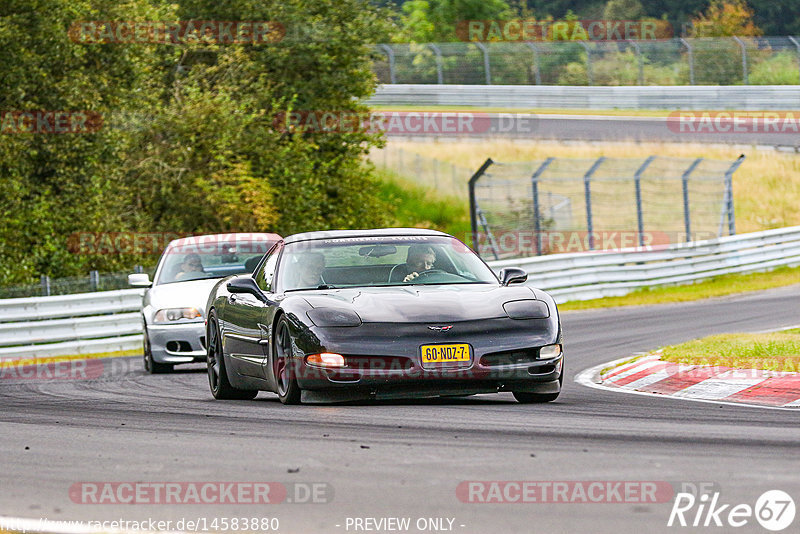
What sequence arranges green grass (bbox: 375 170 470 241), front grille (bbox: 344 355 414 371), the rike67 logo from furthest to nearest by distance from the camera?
1. green grass (bbox: 375 170 470 241)
2. front grille (bbox: 344 355 414 371)
3. the rike67 logo

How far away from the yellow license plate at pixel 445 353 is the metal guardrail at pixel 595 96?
36955mm

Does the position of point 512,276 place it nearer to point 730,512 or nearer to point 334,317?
point 334,317

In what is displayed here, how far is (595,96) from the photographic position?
159ft

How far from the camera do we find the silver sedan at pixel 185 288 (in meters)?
15.6

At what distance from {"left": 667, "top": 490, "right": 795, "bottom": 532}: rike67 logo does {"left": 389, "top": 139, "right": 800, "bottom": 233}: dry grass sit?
31.1m

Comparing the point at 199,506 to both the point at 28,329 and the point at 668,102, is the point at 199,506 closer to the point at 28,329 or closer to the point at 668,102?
the point at 28,329

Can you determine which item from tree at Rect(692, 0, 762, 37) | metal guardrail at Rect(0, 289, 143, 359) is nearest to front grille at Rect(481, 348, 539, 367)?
metal guardrail at Rect(0, 289, 143, 359)

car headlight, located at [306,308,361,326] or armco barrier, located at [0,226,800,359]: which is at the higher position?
car headlight, located at [306,308,361,326]

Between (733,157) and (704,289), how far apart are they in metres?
15.0

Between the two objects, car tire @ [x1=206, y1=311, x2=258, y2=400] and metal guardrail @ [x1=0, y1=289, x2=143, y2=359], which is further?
metal guardrail @ [x1=0, y1=289, x2=143, y2=359]

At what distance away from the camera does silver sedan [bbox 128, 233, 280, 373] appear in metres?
15.6

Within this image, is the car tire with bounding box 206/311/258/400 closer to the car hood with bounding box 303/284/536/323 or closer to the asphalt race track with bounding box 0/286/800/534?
the asphalt race track with bounding box 0/286/800/534

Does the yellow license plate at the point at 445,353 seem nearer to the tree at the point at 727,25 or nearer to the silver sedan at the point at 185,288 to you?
the silver sedan at the point at 185,288

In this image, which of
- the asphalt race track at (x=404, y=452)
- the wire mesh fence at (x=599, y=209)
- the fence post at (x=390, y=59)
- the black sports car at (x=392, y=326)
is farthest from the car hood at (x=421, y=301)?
the fence post at (x=390, y=59)
